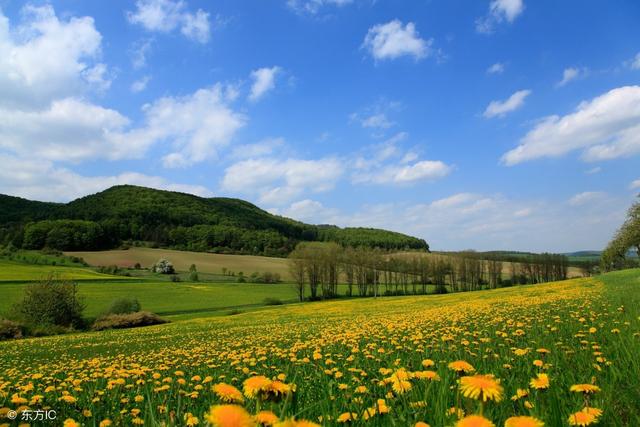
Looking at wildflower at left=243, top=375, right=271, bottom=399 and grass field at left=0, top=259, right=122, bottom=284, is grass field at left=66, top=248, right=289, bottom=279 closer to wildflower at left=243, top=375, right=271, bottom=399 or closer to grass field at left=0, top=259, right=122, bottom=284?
grass field at left=0, top=259, right=122, bottom=284

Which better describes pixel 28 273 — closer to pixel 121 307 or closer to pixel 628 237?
pixel 121 307

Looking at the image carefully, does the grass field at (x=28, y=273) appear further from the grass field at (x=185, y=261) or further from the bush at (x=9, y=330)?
the bush at (x=9, y=330)

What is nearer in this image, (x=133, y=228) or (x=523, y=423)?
(x=523, y=423)

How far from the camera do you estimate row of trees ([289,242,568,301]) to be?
313 ft

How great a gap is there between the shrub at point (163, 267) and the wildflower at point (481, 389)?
377 feet

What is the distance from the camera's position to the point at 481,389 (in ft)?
5.99

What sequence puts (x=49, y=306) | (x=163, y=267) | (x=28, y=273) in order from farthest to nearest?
(x=163, y=267) → (x=28, y=273) → (x=49, y=306)

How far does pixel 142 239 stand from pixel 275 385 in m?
160

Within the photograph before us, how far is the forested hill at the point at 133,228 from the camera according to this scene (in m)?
123

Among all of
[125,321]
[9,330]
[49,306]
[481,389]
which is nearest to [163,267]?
[125,321]

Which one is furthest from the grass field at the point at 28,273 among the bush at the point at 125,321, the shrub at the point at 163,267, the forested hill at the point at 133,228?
the bush at the point at 125,321

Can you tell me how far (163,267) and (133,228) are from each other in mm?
47689

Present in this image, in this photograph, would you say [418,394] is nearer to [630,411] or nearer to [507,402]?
[507,402]

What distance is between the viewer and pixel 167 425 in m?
2.25
